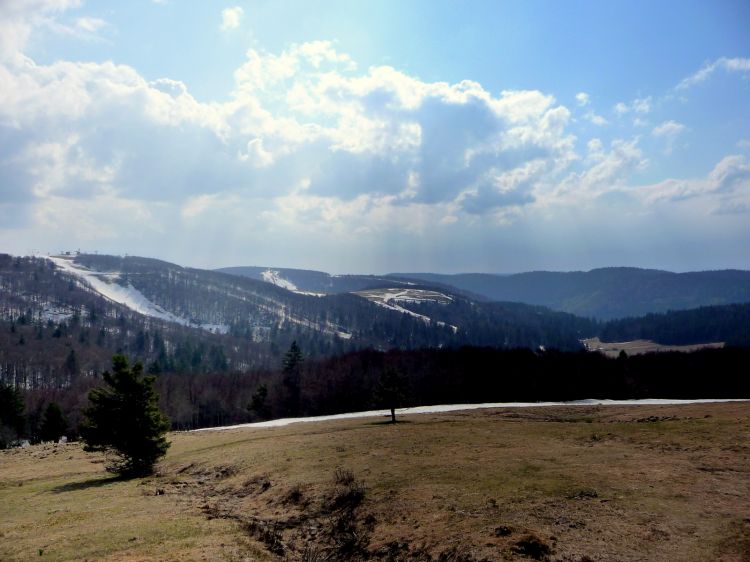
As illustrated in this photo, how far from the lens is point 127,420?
44.3m

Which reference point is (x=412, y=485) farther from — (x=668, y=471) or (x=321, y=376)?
(x=321, y=376)

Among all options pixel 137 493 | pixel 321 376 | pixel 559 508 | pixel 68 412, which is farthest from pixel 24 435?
pixel 559 508

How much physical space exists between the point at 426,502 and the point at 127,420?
101 ft

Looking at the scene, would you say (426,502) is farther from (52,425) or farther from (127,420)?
(52,425)

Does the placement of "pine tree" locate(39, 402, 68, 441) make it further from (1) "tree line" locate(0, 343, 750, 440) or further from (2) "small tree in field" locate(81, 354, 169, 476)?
(2) "small tree in field" locate(81, 354, 169, 476)

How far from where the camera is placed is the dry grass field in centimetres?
2120

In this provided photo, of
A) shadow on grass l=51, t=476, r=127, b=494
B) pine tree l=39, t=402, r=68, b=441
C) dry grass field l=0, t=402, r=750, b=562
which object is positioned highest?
dry grass field l=0, t=402, r=750, b=562

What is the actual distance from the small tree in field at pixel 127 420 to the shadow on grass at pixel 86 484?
157 centimetres

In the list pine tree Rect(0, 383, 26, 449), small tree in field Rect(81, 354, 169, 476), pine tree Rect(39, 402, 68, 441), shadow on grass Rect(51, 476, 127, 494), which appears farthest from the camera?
pine tree Rect(0, 383, 26, 449)

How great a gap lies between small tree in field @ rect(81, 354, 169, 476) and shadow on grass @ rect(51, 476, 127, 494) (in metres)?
1.57

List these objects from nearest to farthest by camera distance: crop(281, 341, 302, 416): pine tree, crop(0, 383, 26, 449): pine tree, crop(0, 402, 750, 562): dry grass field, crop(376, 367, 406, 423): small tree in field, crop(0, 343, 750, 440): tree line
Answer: crop(0, 402, 750, 562): dry grass field → crop(376, 367, 406, 423): small tree in field → crop(0, 383, 26, 449): pine tree → crop(0, 343, 750, 440): tree line → crop(281, 341, 302, 416): pine tree

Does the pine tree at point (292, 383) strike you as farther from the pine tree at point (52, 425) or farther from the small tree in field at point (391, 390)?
the small tree in field at point (391, 390)

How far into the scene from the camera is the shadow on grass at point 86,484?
40.8m

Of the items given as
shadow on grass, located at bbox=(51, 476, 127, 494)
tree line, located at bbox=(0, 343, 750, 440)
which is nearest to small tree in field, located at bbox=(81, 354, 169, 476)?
shadow on grass, located at bbox=(51, 476, 127, 494)
